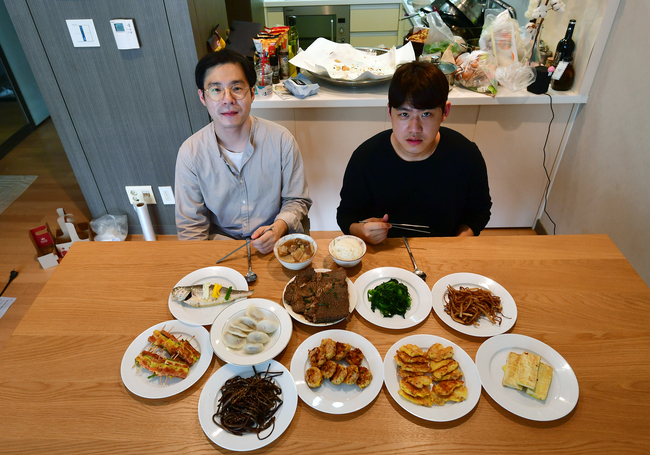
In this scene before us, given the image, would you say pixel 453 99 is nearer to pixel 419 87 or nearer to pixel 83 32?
pixel 419 87

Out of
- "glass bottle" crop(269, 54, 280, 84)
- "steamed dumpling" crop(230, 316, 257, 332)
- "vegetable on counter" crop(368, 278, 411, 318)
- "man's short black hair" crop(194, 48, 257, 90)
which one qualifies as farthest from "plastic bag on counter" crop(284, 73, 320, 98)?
"steamed dumpling" crop(230, 316, 257, 332)

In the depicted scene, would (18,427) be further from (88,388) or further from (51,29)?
(51,29)

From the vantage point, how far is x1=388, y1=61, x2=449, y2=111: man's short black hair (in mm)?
1253

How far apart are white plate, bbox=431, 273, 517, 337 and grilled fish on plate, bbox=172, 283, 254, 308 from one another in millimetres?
583

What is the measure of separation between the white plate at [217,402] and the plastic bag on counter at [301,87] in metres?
1.69

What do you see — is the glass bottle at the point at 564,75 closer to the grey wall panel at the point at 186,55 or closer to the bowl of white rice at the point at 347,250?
the bowl of white rice at the point at 347,250

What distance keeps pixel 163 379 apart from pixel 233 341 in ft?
0.64

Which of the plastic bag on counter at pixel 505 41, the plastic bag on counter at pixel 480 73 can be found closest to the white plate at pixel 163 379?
the plastic bag on counter at pixel 480 73

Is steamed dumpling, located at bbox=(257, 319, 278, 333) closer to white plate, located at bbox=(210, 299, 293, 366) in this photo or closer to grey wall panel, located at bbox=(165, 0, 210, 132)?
white plate, located at bbox=(210, 299, 293, 366)

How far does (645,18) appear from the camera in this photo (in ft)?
5.98

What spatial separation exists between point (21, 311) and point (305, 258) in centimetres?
199

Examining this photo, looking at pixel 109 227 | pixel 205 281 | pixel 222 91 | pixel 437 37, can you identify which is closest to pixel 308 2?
pixel 437 37

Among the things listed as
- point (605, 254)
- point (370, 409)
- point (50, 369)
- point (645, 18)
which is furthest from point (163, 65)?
point (645, 18)

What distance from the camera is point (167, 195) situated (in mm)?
2658
